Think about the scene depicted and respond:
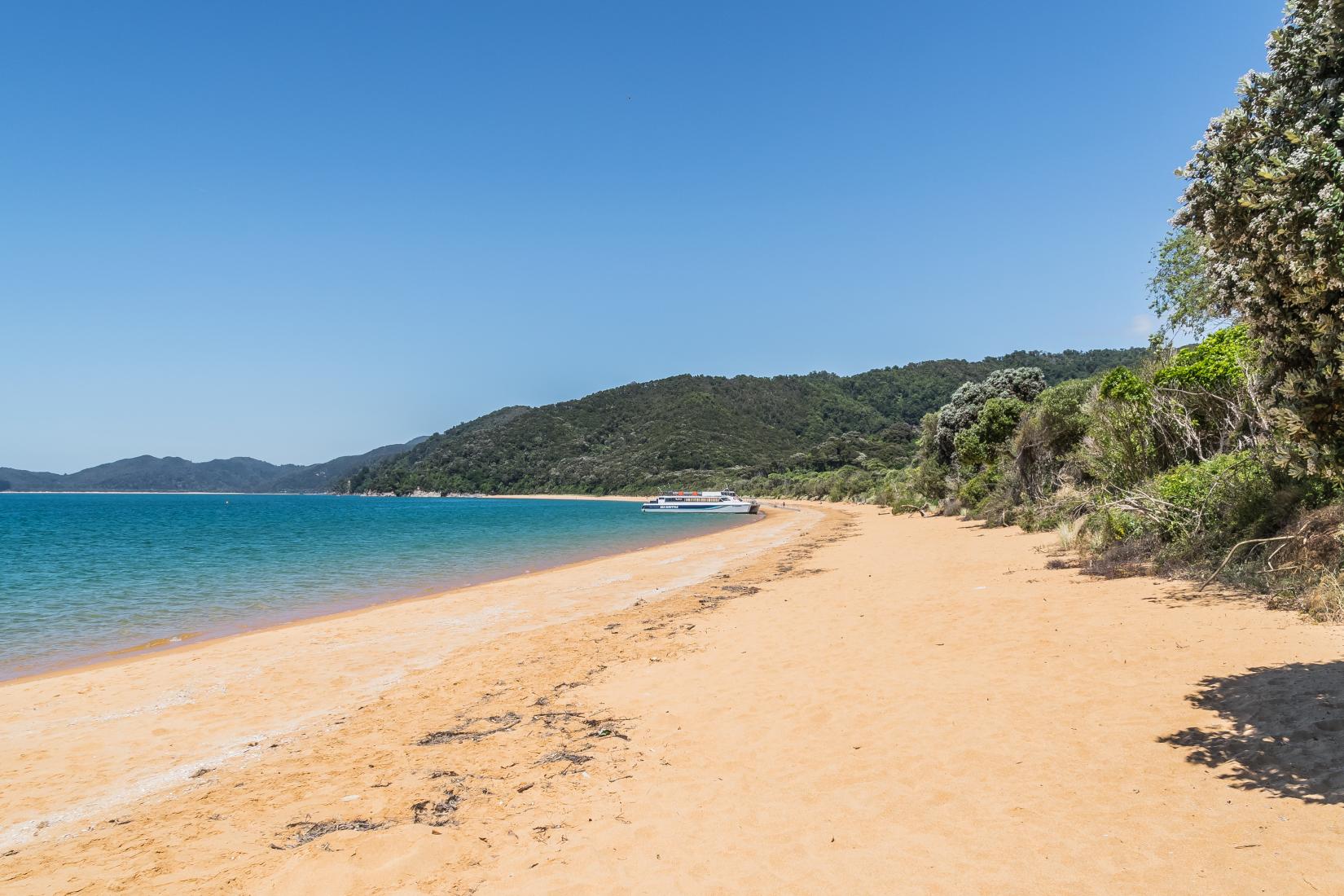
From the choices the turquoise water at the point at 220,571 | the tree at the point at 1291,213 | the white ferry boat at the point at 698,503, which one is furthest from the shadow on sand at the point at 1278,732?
the white ferry boat at the point at 698,503

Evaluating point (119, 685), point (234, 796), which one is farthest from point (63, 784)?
point (119, 685)

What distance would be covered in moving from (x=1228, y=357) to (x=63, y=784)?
63.2 ft

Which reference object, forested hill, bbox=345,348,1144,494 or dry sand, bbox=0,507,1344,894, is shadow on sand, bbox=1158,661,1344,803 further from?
forested hill, bbox=345,348,1144,494

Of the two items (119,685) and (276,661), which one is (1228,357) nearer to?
(276,661)

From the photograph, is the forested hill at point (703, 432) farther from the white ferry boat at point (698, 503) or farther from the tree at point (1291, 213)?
the tree at point (1291, 213)

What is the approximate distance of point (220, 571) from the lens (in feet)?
81.0

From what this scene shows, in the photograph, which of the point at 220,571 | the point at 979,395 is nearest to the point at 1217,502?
the point at 979,395

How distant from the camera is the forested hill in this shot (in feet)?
373

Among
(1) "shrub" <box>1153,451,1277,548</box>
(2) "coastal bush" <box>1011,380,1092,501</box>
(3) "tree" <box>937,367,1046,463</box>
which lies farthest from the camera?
(3) "tree" <box>937,367,1046,463</box>

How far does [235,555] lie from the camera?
30.5 m

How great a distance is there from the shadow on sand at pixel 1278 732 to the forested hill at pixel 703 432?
3615 inches

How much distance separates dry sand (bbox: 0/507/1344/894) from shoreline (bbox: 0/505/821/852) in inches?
2.2

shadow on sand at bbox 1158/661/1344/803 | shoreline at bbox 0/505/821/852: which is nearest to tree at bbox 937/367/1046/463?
shoreline at bbox 0/505/821/852

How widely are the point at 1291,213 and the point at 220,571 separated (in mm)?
29205
